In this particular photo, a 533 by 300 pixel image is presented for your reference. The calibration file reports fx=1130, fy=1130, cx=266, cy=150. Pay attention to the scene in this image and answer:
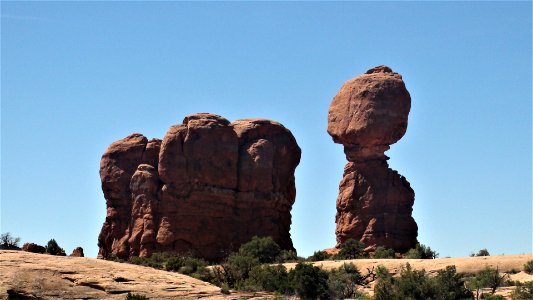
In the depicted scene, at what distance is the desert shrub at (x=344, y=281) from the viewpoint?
43.4m

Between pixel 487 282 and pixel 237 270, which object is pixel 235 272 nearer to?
pixel 237 270

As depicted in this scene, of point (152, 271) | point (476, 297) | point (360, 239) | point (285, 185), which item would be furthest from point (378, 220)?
point (152, 271)

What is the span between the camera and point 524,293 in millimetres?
40344

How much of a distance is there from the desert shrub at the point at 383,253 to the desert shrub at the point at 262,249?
5.73 meters

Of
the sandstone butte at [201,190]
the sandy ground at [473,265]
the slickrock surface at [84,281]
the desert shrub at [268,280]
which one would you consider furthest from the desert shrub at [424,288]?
the sandstone butte at [201,190]

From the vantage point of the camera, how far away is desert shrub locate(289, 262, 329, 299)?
137 ft

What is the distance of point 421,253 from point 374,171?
24.8ft

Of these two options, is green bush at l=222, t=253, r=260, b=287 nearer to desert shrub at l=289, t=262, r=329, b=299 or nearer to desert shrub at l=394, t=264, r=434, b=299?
desert shrub at l=289, t=262, r=329, b=299

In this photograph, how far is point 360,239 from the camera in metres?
66.9

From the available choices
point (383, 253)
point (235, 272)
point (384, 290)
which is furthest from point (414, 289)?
point (383, 253)

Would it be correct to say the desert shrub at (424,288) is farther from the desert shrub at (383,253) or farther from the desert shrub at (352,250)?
the desert shrub at (352,250)

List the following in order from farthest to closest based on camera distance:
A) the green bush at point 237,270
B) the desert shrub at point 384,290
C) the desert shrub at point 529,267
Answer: the desert shrub at point 529,267
the green bush at point 237,270
the desert shrub at point 384,290

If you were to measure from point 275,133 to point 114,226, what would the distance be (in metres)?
11.8

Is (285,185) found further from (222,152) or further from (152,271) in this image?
(152,271)
